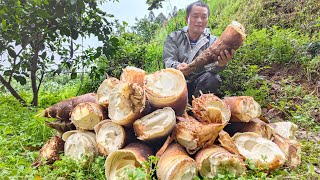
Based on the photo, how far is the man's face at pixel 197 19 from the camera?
12.9 feet

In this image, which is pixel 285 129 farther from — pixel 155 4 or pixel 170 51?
pixel 155 4

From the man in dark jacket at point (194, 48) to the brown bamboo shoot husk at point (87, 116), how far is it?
1053 millimetres

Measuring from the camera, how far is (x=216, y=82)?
3.91 metres

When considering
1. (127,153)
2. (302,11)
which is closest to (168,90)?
(127,153)

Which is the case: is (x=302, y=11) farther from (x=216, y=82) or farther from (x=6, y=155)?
(x=6, y=155)

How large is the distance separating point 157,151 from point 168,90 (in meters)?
0.44

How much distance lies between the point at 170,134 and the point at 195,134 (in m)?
0.24

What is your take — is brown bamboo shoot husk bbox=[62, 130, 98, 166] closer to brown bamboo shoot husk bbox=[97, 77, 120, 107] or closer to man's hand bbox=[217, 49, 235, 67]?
brown bamboo shoot husk bbox=[97, 77, 120, 107]

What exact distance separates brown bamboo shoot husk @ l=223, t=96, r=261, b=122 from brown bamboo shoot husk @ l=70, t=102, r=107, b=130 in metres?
1.00

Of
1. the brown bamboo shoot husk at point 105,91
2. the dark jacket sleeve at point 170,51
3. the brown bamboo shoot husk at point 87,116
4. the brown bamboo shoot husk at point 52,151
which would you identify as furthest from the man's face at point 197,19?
the brown bamboo shoot husk at point 52,151

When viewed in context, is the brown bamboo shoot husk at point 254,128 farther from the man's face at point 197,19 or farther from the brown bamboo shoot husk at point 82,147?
the man's face at point 197,19

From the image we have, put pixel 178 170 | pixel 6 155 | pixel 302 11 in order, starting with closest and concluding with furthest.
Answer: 1. pixel 178 170
2. pixel 6 155
3. pixel 302 11

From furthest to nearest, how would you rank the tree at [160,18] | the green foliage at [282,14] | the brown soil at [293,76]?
1. the tree at [160,18]
2. the green foliage at [282,14]
3. the brown soil at [293,76]

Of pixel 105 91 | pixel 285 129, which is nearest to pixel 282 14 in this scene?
pixel 285 129
